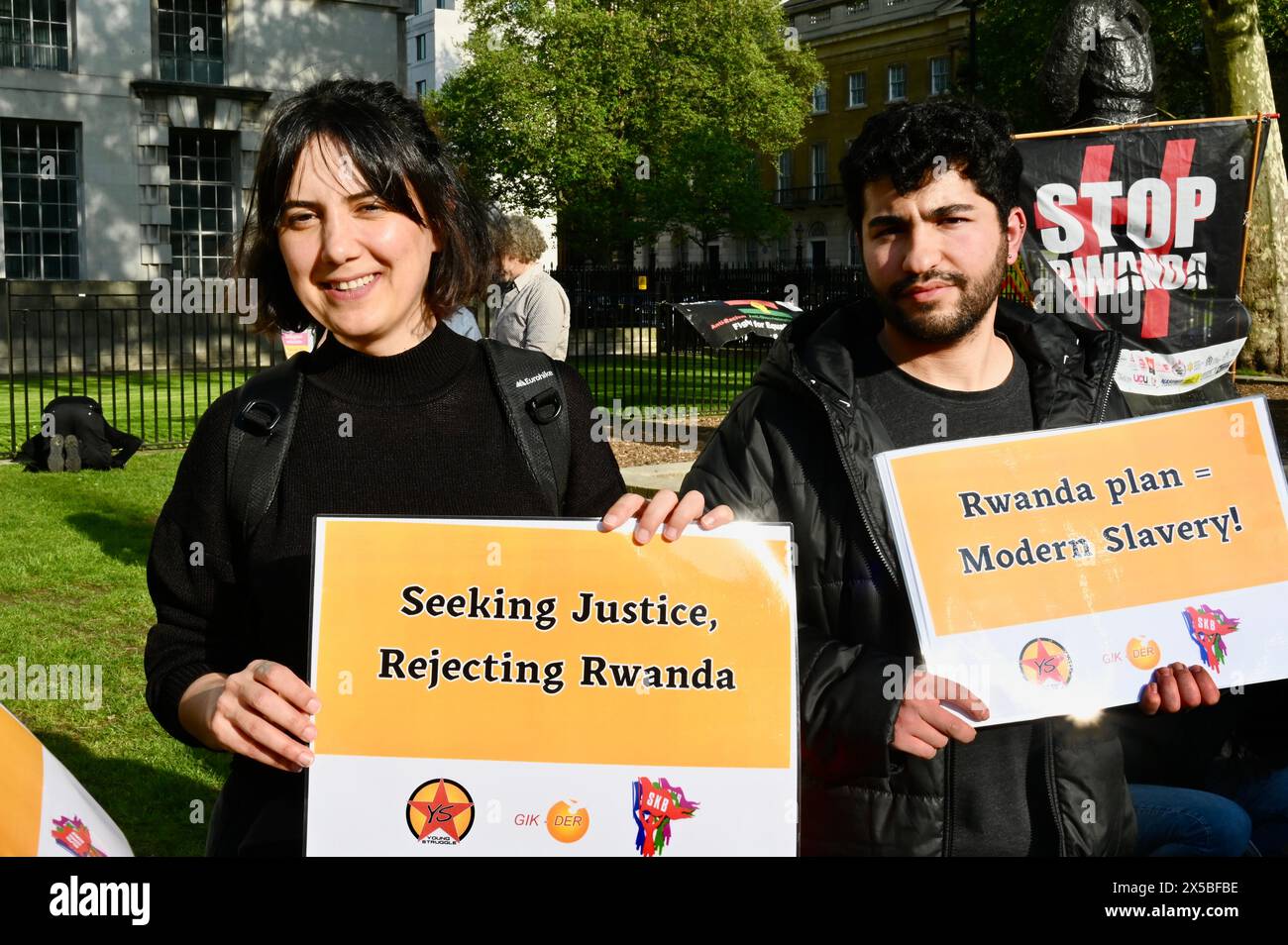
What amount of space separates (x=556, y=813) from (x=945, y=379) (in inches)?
47.9

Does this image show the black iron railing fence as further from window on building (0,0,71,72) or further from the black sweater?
the black sweater

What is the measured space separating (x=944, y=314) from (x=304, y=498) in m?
1.29

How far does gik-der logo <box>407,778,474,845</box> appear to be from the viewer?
196cm

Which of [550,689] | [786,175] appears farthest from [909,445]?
[786,175]

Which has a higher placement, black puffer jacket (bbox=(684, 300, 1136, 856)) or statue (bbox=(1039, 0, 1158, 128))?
statue (bbox=(1039, 0, 1158, 128))

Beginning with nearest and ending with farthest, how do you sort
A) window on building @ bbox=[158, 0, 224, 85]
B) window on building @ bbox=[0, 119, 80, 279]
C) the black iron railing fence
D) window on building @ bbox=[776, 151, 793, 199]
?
the black iron railing fence
window on building @ bbox=[0, 119, 80, 279]
window on building @ bbox=[158, 0, 224, 85]
window on building @ bbox=[776, 151, 793, 199]

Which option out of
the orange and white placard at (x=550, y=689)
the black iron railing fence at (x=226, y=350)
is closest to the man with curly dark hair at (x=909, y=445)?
the orange and white placard at (x=550, y=689)

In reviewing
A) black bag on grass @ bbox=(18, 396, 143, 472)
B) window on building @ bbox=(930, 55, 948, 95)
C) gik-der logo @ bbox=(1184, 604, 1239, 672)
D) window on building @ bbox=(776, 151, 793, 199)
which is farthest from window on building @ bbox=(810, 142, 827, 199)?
gik-der logo @ bbox=(1184, 604, 1239, 672)

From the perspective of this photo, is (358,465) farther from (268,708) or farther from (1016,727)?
(1016,727)

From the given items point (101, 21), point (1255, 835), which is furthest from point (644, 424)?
point (101, 21)

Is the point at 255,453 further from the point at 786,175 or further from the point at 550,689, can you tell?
the point at 786,175

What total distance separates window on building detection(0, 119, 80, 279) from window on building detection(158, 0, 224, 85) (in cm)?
276

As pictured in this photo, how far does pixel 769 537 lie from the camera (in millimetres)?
2100

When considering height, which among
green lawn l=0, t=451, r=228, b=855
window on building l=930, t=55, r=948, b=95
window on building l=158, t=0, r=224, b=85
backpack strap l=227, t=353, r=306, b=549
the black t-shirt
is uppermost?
window on building l=930, t=55, r=948, b=95
